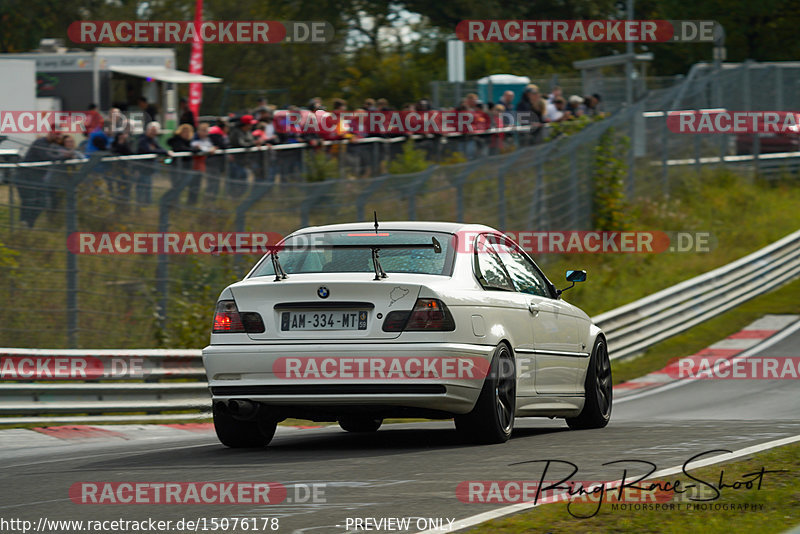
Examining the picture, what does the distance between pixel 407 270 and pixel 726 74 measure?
2688 cm

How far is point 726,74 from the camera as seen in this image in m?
34.6

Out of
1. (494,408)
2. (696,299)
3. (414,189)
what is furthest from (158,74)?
(494,408)

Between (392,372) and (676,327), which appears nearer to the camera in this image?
(392,372)

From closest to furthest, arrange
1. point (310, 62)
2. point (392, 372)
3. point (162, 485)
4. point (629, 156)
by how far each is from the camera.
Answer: point (162, 485), point (392, 372), point (629, 156), point (310, 62)

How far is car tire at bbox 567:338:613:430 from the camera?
11.3m

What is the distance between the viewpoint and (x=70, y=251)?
14312mm

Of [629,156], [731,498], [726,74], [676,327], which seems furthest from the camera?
[726,74]

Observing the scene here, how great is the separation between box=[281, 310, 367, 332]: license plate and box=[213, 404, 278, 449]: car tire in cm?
93

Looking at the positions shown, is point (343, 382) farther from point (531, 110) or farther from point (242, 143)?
point (531, 110)

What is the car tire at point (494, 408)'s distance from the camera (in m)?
9.16

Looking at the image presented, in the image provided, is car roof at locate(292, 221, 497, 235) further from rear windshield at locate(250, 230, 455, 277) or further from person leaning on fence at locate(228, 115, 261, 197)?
person leaning on fence at locate(228, 115, 261, 197)

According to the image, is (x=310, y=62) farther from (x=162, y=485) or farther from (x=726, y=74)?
(x=162, y=485)

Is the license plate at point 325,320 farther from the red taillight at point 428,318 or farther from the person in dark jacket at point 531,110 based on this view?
the person in dark jacket at point 531,110

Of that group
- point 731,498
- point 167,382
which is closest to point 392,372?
point 731,498
